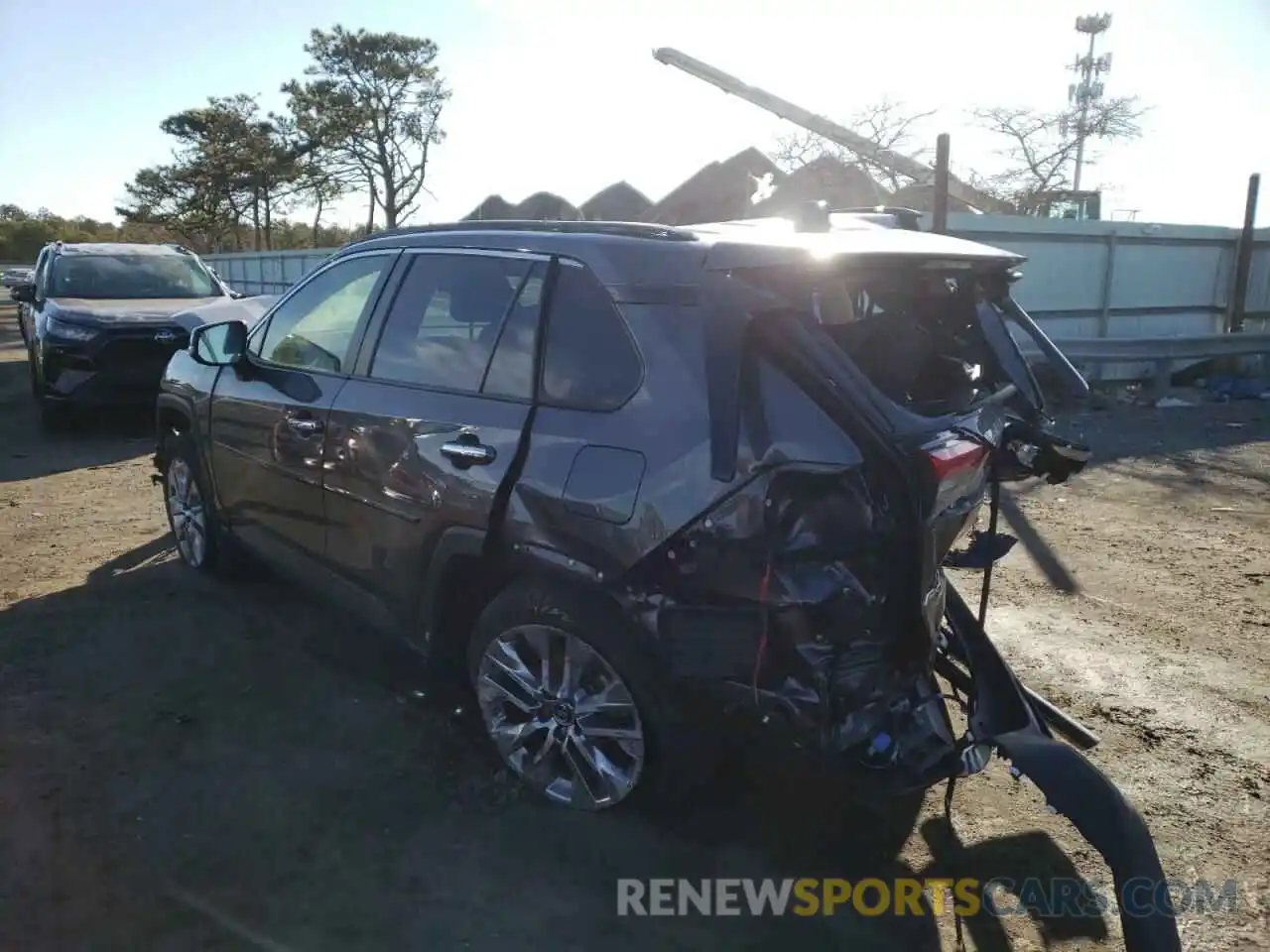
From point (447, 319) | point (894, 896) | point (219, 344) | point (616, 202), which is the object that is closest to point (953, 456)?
point (894, 896)

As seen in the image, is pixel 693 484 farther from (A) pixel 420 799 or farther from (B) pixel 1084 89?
(B) pixel 1084 89

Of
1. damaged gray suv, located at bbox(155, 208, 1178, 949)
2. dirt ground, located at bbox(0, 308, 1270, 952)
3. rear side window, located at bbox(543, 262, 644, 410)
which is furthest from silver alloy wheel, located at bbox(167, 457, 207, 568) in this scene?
rear side window, located at bbox(543, 262, 644, 410)

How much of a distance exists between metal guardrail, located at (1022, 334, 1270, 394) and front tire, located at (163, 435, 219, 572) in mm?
9127

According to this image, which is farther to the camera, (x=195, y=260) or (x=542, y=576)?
(x=195, y=260)

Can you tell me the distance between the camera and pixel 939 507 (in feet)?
8.62

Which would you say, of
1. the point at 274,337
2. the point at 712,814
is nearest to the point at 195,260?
the point at 274,337

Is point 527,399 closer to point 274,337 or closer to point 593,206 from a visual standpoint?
point 274,337

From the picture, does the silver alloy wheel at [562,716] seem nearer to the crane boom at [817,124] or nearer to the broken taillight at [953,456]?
the broken taillight at [953,456]

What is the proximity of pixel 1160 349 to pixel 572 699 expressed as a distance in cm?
1071

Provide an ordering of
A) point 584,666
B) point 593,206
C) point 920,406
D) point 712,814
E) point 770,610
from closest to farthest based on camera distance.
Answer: point 770,610 < point 920,406 < point 584,666 < point 712,814 < point 593,206

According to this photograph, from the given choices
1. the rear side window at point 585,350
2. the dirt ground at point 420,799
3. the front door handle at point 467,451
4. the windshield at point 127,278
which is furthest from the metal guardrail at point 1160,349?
the windshield at point 127,278

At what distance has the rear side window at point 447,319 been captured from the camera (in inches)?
132

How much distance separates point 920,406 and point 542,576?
127 centimetres

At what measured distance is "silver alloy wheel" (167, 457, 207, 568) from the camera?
17.4 feet
